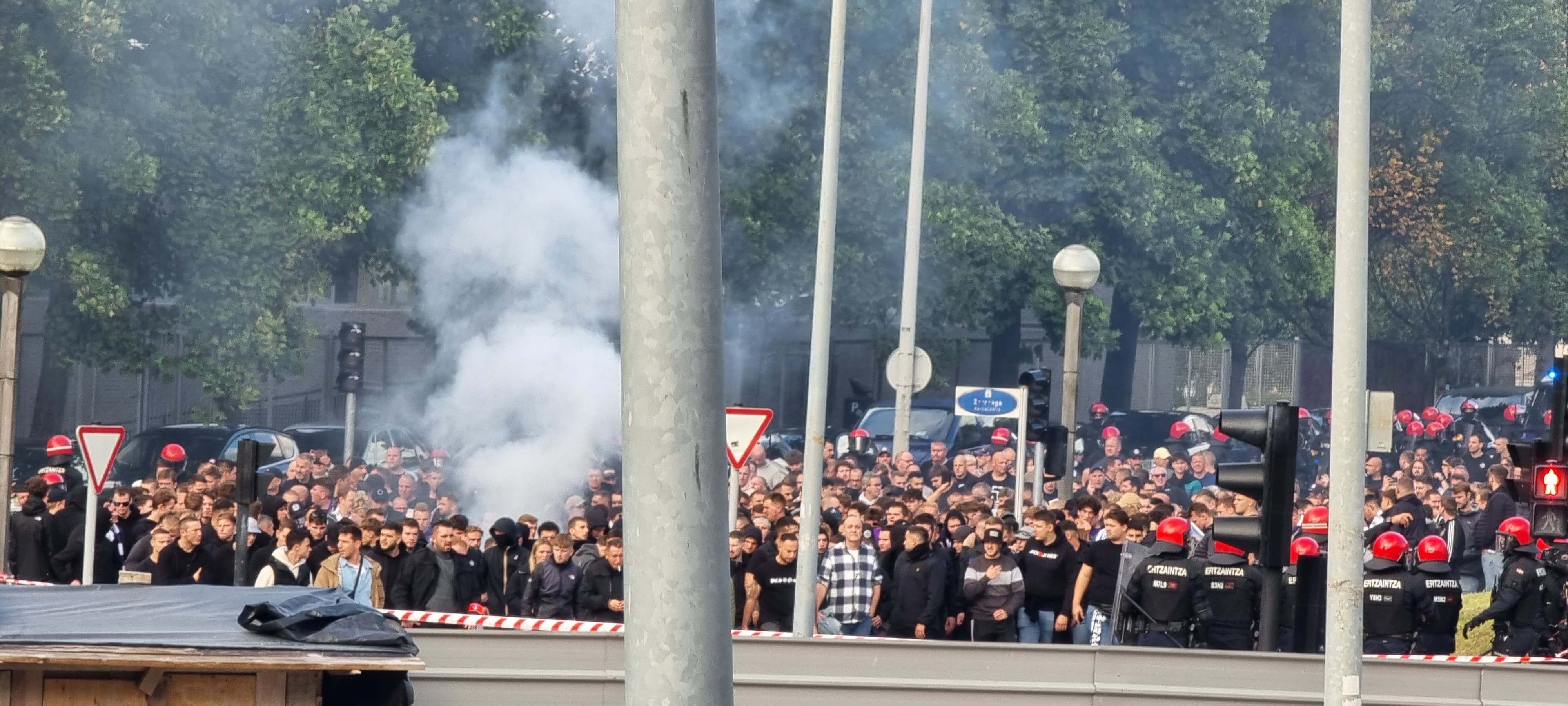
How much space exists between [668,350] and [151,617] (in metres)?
4.64

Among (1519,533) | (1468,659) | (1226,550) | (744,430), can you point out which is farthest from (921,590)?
(1519,533)

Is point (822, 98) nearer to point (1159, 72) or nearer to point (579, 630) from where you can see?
point (1159, 72)

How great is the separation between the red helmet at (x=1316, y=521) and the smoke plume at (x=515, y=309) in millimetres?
9230

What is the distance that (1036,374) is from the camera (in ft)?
62.7

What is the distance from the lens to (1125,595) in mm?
12719

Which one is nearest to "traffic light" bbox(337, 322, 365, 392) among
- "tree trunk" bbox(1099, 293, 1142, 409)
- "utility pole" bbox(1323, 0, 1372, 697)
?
"utility pole" bbox(1323, 0, 1372, 697)

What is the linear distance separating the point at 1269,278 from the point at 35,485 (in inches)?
1046

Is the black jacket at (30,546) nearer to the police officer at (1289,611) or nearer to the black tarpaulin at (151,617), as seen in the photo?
the black tarpaulin at (151,617)

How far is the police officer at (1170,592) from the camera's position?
12391mm

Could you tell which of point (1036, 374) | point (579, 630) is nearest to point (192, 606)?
point (579, 630)

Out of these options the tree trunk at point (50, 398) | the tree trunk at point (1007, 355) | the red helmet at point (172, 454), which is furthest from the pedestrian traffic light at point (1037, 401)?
the tree trunk at point (1007, 355)

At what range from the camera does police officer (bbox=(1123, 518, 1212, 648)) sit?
1239cm

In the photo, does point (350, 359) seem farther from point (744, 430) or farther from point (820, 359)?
point (744, 430)

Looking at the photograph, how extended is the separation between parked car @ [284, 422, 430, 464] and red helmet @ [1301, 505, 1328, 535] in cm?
1432
